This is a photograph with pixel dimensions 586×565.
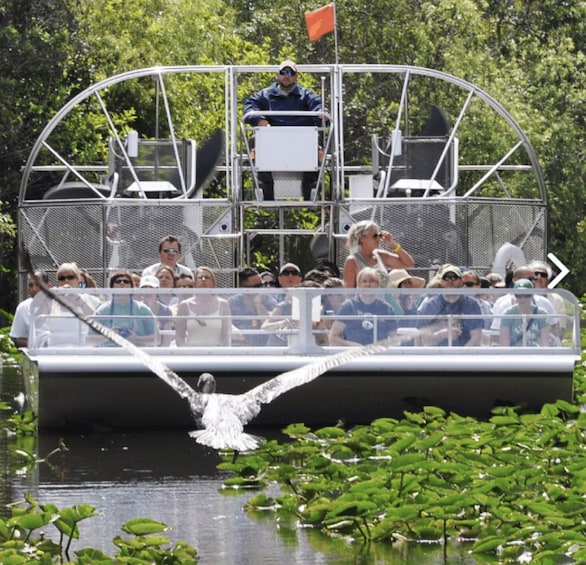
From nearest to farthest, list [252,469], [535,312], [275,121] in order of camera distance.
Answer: [252,469], [535,312], [275,121]

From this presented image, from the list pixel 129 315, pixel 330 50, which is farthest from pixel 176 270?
pixel 330 50

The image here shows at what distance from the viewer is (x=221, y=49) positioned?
39.1m

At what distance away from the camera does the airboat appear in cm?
1363

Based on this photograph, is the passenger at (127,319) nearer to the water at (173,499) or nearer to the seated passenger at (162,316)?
the seated passenger at (162,316)

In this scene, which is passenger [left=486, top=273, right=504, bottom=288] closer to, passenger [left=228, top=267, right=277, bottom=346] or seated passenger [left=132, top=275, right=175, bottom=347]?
passenger [left=228, top=267, right=277, bottom=346]

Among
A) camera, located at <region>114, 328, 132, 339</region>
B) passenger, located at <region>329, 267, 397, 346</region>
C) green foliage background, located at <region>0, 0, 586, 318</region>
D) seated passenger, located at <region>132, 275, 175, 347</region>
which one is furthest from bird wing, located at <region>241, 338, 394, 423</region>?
green foliage background, located at <region>0, 0, 586, 318</region>

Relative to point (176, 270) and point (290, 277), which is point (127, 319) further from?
point (176, 270)

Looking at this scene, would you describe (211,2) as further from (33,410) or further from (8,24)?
(33,410)

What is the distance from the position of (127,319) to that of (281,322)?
115cm

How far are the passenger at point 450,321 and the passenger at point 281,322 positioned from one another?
32.1 inches

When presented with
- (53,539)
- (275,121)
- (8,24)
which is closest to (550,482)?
(53,539)

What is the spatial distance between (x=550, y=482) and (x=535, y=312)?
333 cm

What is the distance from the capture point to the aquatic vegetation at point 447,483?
9.32m

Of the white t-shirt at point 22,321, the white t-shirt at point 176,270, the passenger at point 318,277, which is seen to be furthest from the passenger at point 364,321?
the white t-shirt at point 22,321
